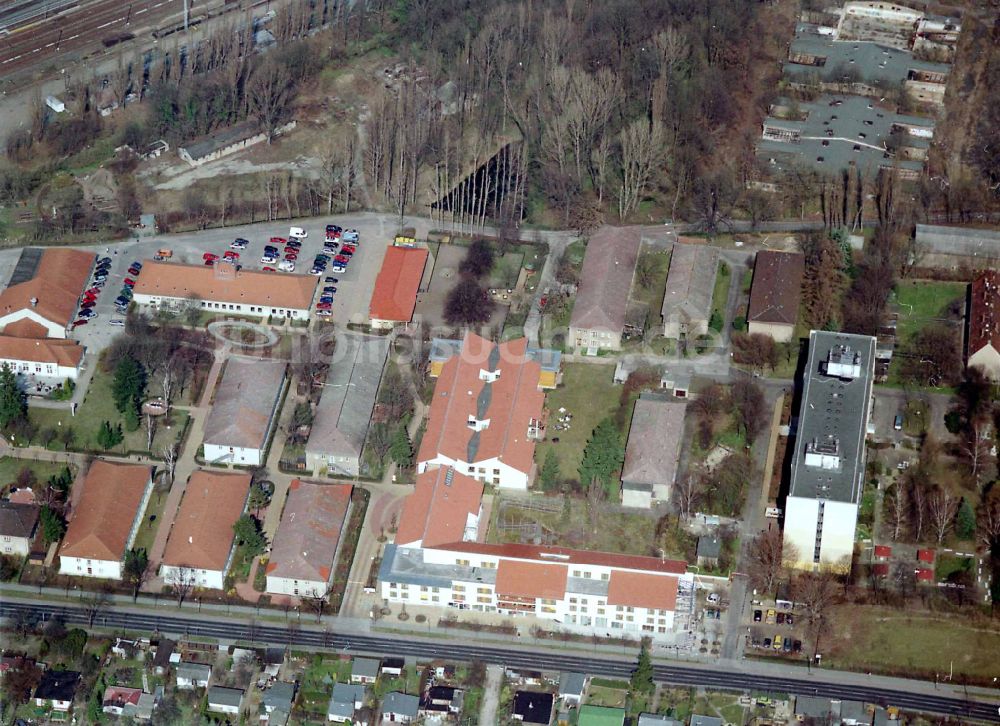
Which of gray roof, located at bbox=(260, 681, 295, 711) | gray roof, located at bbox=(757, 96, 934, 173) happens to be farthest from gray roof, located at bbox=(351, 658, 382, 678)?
gray roof, located at bbox=(757, 96, 934, 173)

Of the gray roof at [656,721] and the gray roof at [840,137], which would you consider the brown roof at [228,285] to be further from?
the gray roof at [656,721]

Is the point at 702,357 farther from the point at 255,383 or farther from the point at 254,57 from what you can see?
the point at 254,57

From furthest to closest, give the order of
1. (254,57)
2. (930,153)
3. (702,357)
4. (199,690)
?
(254,57) → (930,153) → (702,357) → (199,690)

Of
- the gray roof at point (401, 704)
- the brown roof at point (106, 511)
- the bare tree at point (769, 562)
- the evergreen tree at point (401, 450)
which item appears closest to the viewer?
the gray roof at point (401, 704)

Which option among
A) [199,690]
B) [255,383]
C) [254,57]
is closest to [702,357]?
[255,383]

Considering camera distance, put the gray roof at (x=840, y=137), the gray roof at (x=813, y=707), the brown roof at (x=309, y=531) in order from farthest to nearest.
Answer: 1. the gray roof at (x=840, y=137)
2. the brown roof at (x=309, y=531)
3. the gray roof at (x=813, y=707)

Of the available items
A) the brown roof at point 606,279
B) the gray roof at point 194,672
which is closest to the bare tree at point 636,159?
the brown roof at point 606,279

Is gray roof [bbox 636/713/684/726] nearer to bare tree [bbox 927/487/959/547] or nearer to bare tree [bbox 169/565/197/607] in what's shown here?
bare tree [bbox 927/487/959/547]
